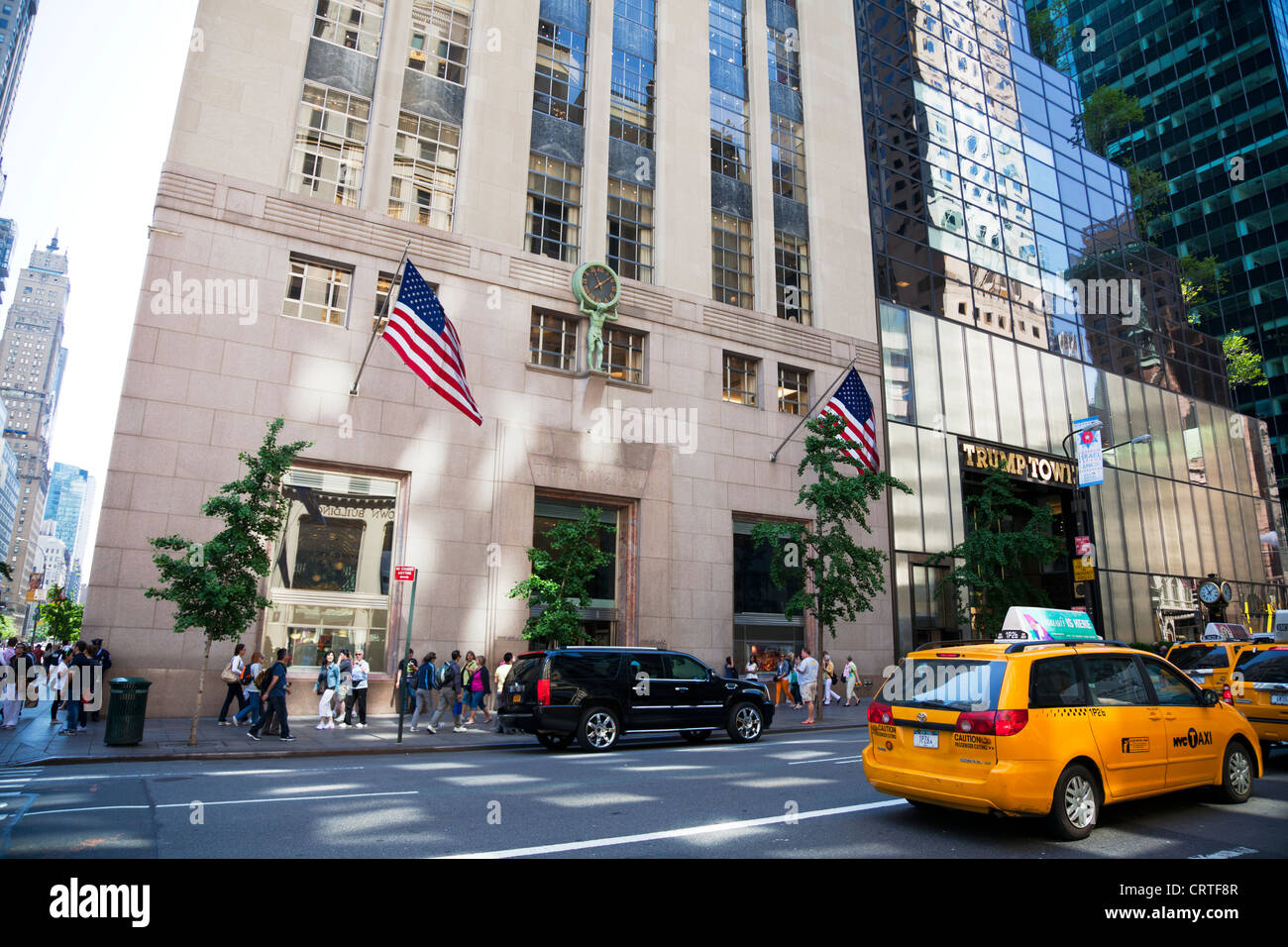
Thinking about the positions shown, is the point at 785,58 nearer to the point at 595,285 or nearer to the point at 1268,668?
the point at 595,285

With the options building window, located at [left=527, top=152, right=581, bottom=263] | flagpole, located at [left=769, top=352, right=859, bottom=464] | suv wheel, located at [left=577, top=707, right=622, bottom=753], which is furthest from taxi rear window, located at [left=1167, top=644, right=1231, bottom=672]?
building window, located at [left=527, top=152, right=581, bottom=263]

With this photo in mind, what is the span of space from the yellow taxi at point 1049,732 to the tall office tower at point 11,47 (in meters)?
205

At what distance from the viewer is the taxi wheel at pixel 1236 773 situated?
8.07 meters

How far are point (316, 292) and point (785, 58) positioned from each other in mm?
23627

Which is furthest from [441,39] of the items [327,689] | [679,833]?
[679,833]

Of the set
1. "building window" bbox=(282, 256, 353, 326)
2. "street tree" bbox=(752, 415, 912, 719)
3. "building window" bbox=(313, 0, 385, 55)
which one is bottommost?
"street tree" bbox=(752, 415, 912, 719)

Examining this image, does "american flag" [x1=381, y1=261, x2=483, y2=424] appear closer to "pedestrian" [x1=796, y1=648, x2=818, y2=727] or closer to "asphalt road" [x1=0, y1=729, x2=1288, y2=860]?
"asphalt road" [x1=0, y1=729, x2=1288, y2=860]

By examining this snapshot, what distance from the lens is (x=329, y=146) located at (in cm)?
2311

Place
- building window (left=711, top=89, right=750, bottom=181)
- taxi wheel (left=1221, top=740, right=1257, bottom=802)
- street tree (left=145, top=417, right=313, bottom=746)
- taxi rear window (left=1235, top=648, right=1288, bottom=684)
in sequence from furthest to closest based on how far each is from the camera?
1. building window (left=711, top=89, right=750, bottom=181)
2. street tree (left=145, top=417, right=313, bottom=746)
3. taxi rear window (left=1235, top=648, right=1288, bottom=684)
4. taxi wheel (left=1221, top=740, right=1257, bottom=802)

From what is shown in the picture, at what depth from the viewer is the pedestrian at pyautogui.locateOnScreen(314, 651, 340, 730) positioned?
17734 millimetres

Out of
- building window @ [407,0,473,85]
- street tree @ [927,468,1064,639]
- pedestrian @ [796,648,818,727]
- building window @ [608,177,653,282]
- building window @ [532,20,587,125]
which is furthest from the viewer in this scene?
street tree @ [927,468,1064,639]

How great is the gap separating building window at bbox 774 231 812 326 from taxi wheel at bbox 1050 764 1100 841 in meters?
25.3

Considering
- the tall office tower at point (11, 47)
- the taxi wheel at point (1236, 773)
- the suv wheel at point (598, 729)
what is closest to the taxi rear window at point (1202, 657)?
the taxi wheel at point (1236, 773)
